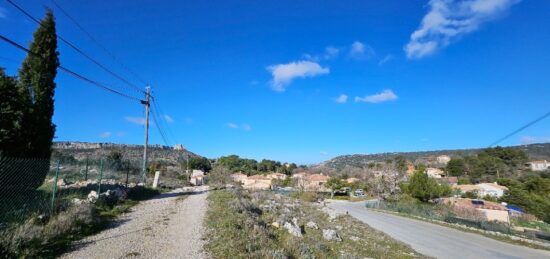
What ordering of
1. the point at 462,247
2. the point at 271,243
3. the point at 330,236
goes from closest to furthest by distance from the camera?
the point at 271,243 → the point at 330,236 → the point at 462,247

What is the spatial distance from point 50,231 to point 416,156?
170299mm

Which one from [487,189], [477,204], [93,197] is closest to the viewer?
[93,197]

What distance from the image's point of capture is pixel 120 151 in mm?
48156

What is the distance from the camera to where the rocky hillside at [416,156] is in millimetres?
110800

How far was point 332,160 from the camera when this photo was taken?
185m

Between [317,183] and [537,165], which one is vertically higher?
[537,165]

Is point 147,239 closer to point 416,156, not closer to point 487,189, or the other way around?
point 487,189

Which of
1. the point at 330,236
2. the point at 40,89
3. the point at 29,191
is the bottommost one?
the point at 330,236

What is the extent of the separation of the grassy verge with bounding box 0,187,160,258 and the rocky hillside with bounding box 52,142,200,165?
21743mm

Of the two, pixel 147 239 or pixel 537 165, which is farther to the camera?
pixel 537 165

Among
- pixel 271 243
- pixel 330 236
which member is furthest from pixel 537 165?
pixel 271 243

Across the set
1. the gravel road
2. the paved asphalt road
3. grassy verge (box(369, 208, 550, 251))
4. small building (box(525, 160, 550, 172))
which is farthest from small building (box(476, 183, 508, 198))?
the gravel road

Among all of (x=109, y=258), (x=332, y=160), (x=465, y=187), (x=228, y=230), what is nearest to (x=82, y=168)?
(x=228, y=230)

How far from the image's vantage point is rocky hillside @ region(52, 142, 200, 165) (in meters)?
41.8
